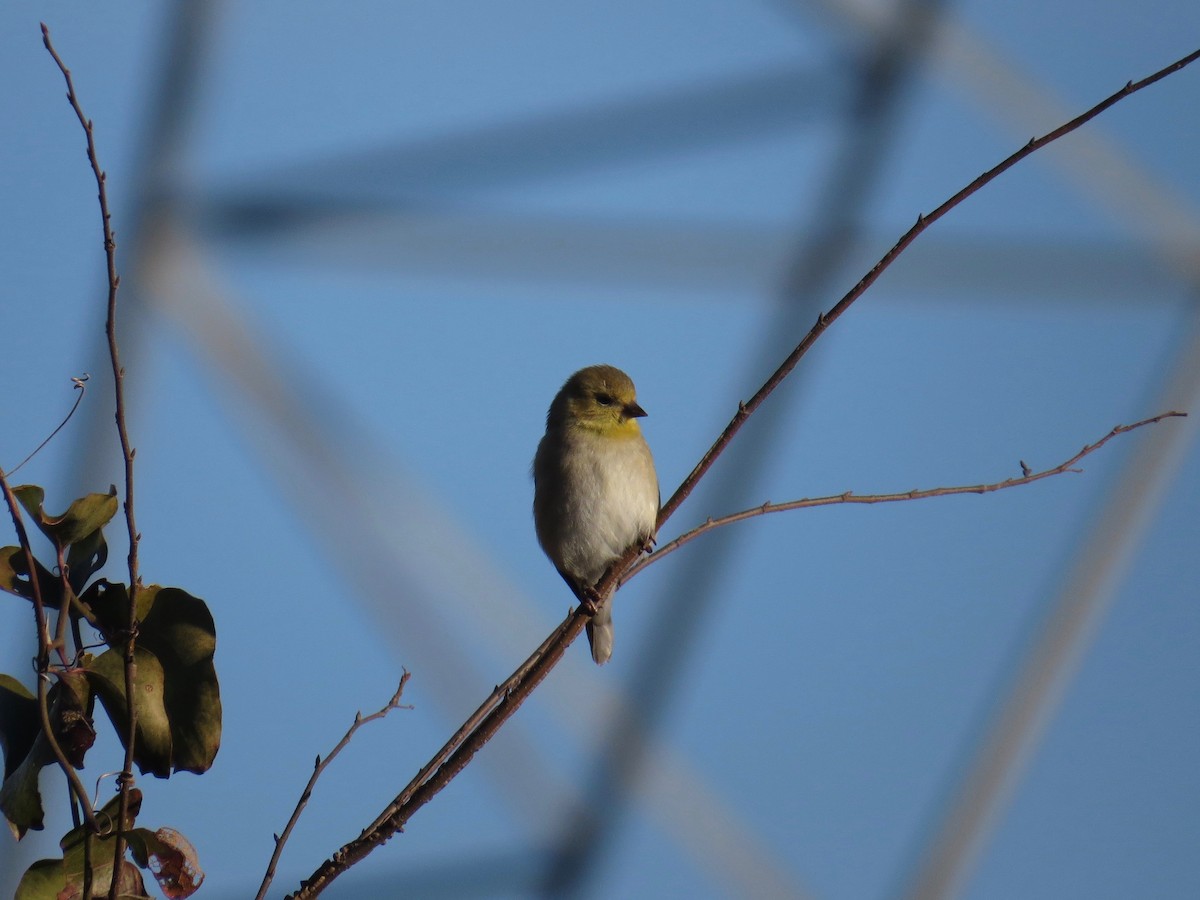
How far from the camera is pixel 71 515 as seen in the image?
53.7 inches

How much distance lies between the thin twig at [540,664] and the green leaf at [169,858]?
15 centimetres

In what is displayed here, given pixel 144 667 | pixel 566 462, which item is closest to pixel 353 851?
pixel 144 667

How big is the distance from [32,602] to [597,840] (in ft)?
10.1

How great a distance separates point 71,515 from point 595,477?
2233mm

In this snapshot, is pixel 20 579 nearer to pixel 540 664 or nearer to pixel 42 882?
pixel 42 882

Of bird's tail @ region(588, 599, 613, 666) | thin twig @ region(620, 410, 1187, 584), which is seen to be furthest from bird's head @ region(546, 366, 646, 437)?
thin twig @ region(620, 410, 1187, 584)

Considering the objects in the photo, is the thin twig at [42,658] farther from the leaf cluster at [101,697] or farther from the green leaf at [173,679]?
the green leaf at [173,679]

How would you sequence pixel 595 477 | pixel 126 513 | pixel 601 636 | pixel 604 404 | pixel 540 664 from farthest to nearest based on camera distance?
pixel 601 636
pixel 604 404
pixel 595 477
pixel 540 664
pixel 126 513

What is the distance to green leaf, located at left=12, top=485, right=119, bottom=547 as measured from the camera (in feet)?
4.44

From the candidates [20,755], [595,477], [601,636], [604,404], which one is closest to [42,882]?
[20,755]

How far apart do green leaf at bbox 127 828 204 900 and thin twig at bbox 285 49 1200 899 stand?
152 millimetres

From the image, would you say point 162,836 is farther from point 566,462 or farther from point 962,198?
point 566,462

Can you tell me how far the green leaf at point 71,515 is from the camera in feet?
4.44

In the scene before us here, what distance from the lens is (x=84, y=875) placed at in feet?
4.28
